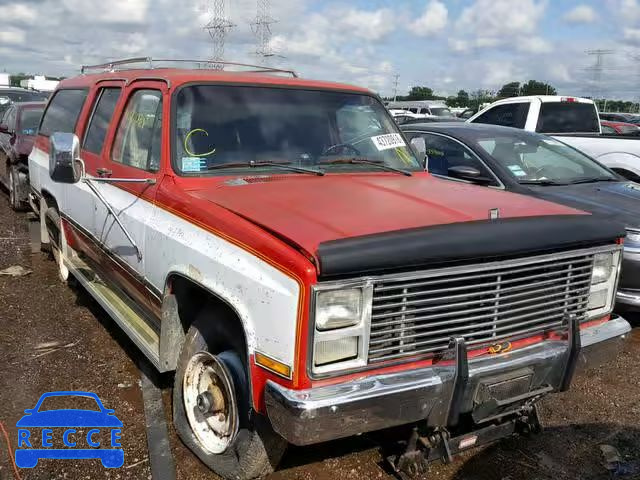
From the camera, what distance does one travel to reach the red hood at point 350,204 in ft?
8.61

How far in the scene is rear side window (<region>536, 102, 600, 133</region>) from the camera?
33.8 feet

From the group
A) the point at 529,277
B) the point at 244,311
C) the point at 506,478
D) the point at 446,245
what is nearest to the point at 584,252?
the point at 529,277

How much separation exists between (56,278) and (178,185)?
3836mm

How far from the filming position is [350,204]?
301 centimetres

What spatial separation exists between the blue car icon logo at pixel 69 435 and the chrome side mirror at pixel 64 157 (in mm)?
1457

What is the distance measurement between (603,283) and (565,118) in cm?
811

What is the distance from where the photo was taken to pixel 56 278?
21.4 feet

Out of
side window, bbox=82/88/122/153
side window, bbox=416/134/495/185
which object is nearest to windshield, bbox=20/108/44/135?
side window, bbox=82/88/122/153

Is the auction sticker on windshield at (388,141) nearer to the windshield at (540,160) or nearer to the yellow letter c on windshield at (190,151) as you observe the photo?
the yellow letter c on windshield at (190,151)

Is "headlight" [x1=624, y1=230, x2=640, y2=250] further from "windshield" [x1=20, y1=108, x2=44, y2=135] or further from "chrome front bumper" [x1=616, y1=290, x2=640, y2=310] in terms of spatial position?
"windshield" [x1=20, y1=108, x2=44, y2=135]

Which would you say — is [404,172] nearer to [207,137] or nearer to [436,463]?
[207,137]

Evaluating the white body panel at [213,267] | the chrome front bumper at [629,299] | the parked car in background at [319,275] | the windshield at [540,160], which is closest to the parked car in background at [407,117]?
the windshield at [540,160]

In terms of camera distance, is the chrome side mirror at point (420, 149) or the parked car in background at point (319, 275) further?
the chrome side mirror at point (420, 149)

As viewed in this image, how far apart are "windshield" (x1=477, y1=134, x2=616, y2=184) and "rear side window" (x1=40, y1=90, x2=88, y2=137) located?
3926mm
